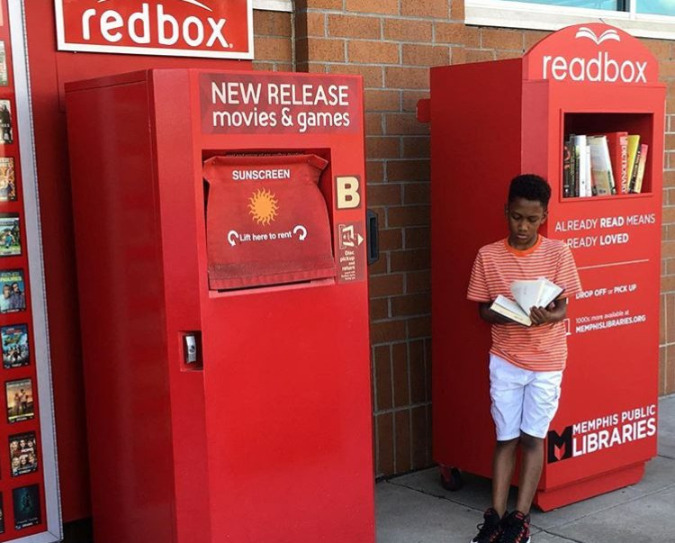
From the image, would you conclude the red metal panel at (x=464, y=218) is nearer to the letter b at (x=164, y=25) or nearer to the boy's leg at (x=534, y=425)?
the boy's leg at (x=534, y=425)

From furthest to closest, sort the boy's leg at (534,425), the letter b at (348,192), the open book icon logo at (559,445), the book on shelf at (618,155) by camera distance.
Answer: the book on shelf at (618,155)
the open book icon logo at (559,445)
the boy's leg at (534,425)
the letter b at (348,192)

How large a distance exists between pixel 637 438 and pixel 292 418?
2203 mm

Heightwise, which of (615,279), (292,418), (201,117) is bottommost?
(292,418)

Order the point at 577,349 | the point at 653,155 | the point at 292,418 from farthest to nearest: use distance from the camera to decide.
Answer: the point at 653,155, the point at 577,349, the point at 292,418

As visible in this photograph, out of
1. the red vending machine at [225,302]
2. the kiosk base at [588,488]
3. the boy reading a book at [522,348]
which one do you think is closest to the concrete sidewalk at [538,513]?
the kiosk base at [588,488]

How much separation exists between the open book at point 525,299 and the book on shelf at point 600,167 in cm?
81

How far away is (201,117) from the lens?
349 centimetres

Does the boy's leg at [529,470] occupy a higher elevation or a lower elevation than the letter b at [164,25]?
lower

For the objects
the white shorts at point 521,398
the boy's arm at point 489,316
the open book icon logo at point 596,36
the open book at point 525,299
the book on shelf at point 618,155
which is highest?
the open book icon logo at point 596,36

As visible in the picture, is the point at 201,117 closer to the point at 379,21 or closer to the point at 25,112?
the point at 25,112

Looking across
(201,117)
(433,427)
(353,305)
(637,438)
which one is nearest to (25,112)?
(201,117)

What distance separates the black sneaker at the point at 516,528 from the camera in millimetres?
4328

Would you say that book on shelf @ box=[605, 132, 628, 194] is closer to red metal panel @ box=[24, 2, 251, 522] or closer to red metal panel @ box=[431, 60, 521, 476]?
red metal panel @ box=[431, 60, 521, 476]

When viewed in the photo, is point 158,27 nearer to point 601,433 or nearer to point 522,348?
point 522,348
